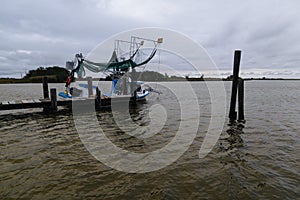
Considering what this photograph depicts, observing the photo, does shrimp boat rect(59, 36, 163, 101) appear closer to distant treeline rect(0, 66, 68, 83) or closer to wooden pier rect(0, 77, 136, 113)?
wooden pier rect(0, 77, 136, 113)

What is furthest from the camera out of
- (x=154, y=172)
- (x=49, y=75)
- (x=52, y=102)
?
(x=49, y=75)

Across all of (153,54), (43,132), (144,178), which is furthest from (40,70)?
(144,178)

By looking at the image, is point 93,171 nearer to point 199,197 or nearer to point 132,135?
point 199,197

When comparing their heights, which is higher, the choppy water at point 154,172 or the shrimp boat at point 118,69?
the shrimp boat at point 118,69

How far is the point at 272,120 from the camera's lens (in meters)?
13.9

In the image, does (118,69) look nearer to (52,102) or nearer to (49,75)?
(52,102)

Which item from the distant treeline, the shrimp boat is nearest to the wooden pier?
the shrimp boat

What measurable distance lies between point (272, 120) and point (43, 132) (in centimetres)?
1405

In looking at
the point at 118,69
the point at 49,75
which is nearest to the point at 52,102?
the point at 118,69

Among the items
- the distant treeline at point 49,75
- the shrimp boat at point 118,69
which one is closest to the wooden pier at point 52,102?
the shrimp boat at point 118,69

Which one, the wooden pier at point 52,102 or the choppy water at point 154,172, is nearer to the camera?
the choppy water at point 154,172

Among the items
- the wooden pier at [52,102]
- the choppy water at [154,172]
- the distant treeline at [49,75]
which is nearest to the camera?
the choppy water at [154,172]

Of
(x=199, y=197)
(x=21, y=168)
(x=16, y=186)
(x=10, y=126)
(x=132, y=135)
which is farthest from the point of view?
(x=10, y=126)

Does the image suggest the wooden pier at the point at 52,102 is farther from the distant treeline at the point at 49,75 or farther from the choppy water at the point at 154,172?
the distant treeline at the point at 49,75
